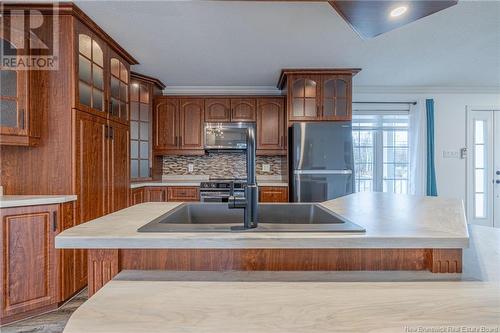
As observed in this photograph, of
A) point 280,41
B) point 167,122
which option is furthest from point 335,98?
point 167,122

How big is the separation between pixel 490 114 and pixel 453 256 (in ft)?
15.8

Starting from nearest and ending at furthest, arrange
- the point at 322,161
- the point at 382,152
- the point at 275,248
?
the point at 275,248 → the point at 322,161 → the point at 382,152

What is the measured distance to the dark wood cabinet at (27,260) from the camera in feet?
6.03

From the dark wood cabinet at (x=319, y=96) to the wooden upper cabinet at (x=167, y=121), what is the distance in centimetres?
167

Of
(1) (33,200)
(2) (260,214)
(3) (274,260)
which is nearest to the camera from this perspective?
(3) (274,260)

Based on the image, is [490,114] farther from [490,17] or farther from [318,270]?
[318,270]

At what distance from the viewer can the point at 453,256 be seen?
940 millimetres

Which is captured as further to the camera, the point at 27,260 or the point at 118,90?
the point at 118,90

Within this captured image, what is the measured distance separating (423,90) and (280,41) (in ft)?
9.86

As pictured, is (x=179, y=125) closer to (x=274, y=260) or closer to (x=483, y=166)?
(x=274, y=260)

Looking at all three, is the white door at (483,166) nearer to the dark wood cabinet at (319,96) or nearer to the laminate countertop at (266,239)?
the dark wood cabinet at (319,96)

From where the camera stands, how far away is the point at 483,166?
442cm

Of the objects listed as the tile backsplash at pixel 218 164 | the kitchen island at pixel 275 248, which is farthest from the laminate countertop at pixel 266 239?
the tile backsplash at pixel 218 164

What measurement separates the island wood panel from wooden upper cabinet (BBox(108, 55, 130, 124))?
2181mm
